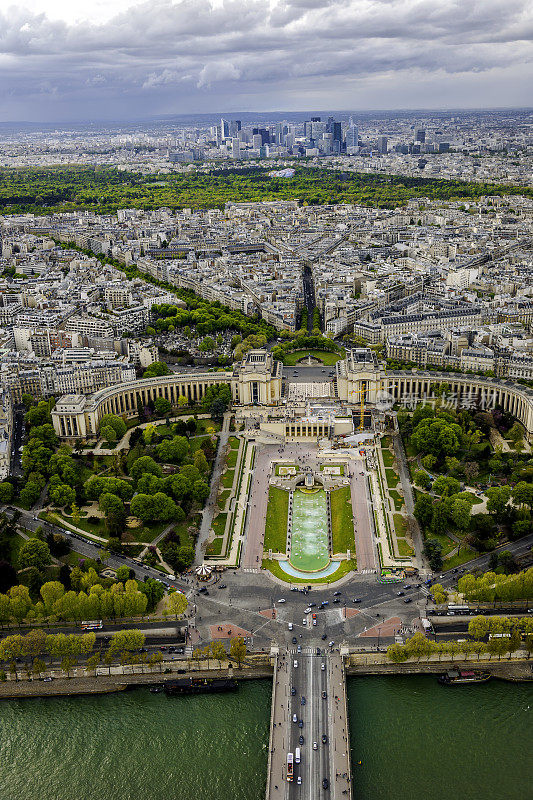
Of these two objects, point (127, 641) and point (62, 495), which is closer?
point (127, 641)

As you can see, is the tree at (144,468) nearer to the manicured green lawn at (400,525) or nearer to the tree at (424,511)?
the manicured green lawn at (400,525)

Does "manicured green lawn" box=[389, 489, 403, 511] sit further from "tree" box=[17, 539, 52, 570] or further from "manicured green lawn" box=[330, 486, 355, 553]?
"tree" box=[17, 539, 52, 570]

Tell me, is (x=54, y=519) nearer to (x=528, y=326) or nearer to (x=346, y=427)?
(x=346, y=427)

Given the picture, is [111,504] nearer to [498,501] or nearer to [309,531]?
[309,531]

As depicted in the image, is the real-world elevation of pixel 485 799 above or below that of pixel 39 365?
below

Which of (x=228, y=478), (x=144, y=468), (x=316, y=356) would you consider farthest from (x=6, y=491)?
(x=316, y=356)

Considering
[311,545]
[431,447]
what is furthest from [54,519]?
[431,447]
